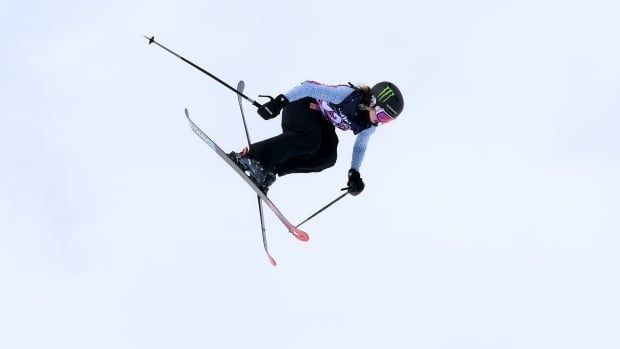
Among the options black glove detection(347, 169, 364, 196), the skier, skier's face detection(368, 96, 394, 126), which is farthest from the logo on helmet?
black glove detection(347, 169, 364, 196)

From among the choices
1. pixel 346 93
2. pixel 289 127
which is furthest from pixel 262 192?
pixel 346 93

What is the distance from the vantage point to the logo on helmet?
726 cm

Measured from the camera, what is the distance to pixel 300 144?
749 centimetres

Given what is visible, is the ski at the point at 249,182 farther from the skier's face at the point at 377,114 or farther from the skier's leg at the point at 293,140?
the skier's face at the point at 377,114

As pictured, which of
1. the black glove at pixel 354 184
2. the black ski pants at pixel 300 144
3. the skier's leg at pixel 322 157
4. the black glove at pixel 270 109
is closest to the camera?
the black glove at pixel 270 109

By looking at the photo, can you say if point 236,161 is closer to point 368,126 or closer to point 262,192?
point 262,192

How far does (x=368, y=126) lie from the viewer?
7.88m

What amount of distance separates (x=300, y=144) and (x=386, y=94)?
1031 millimetres

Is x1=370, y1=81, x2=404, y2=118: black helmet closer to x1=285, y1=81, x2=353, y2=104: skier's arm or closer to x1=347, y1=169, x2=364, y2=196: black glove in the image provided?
x1=285, y1=81, x2=353, y2=104: skier's arm

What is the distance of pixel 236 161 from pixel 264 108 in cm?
63

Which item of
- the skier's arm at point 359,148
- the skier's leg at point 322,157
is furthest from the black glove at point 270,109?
the skier's arm at point 359,148

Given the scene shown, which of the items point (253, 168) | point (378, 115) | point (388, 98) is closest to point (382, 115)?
point (378, 115)

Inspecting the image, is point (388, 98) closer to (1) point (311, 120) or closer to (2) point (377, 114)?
(2) point (377, 114)

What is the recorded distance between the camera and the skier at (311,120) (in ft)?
24.0
